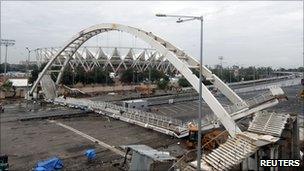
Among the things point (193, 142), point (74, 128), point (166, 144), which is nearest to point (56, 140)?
point (74, 128)

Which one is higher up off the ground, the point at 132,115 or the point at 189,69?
the point at 189,69

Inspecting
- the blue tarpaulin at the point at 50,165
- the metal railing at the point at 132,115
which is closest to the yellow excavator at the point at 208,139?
the metal railing at the point at 132,115

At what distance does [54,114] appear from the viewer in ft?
174

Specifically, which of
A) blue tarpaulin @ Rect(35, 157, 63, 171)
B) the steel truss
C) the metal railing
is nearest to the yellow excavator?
the steel truss

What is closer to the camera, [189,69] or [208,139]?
[208,139]

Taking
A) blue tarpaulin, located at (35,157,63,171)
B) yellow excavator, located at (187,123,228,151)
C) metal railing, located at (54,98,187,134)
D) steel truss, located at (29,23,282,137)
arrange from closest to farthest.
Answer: blue tarpaulin, located at (35,157,63,171) → yellow excavator, located at (187,123,228,151) → steel truss, located at (29,23,282,137) → metal railing, located at (54,98,187,134)

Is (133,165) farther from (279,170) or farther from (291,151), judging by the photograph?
(291,151)

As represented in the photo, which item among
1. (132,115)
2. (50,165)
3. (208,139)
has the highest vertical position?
(132,115)

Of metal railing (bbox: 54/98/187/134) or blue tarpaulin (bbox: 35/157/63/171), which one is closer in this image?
blue tarpaulin (bbox: 35/157/63/171)

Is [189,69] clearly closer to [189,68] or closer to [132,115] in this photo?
[189,68]

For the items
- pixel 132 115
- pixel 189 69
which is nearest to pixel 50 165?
pixel 189 69

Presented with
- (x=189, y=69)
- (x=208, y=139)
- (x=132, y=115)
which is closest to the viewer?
(x=208, y=139)

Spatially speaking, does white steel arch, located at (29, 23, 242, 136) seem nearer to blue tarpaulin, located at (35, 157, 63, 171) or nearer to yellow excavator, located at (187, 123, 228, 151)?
yellow excavator, located at (187, 123, 228, 151)

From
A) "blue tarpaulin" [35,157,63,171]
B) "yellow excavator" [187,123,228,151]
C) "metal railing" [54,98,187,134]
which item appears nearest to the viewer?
"blue tarpaulin" [35,157,63,171]
